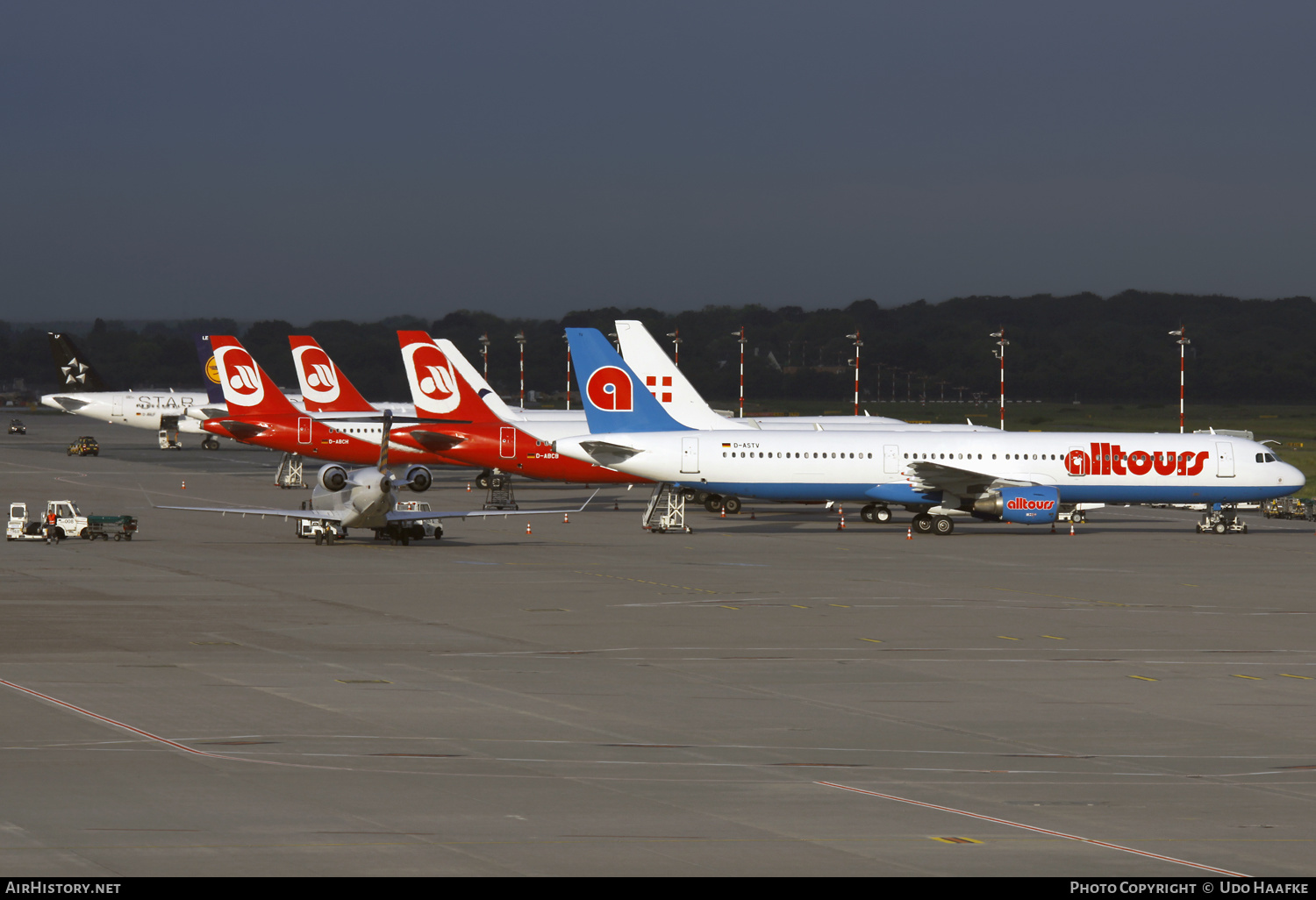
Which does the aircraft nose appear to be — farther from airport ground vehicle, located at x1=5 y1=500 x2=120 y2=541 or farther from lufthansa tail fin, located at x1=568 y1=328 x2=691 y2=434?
airport ground vehicle, located at x1=5 y1=500 x2=120 y2=541

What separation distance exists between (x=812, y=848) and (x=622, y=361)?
2013 inches

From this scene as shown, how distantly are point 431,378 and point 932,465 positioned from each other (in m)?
33.5

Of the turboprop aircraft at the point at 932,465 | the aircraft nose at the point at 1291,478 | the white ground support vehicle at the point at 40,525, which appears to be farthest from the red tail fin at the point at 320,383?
the aircraft nose at the point at 1291,478

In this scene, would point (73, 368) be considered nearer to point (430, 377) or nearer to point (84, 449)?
point (84, 449)

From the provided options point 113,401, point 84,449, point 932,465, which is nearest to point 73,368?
point 113,401

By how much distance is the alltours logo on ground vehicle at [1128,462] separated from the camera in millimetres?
64438

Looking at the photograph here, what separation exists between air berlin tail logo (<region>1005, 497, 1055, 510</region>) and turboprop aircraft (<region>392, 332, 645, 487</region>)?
14982 mm

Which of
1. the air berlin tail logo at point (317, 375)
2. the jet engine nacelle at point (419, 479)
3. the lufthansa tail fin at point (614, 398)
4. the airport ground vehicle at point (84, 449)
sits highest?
the air berlin tail logo at point (317, 375)

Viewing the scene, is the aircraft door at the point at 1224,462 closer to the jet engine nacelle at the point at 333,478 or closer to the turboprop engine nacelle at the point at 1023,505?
the turboprop engine nacelle at the point at 1023,505

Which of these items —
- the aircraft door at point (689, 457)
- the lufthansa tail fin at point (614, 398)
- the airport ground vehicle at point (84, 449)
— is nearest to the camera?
the aircraft door at point (689, 457)

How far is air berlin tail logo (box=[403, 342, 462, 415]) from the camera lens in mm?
86500

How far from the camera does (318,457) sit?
8588 cm

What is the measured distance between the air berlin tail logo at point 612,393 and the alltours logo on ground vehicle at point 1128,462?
1803 cm

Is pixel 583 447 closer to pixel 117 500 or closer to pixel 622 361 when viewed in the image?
pixel 622 361
